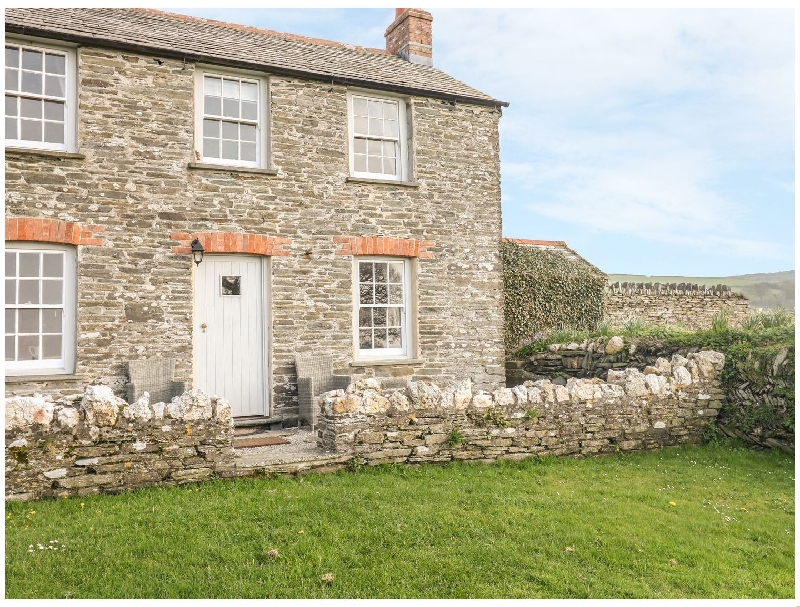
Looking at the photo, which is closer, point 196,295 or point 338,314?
point 196,295

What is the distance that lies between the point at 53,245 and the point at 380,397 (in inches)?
219

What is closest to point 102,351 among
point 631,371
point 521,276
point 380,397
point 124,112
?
point 124,112

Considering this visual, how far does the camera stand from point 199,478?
6.93 metres

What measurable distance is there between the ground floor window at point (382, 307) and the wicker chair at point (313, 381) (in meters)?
0.85

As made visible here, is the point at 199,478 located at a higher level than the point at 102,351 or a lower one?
lower

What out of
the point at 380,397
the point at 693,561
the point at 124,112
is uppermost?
the point at 124,112

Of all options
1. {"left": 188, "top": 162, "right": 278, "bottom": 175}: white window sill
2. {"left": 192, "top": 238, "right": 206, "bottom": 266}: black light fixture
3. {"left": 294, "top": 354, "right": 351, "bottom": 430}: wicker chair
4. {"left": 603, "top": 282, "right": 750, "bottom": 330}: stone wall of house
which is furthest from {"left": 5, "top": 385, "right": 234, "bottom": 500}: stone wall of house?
{"left": 603, "top": 282, "right": 750, "bottom": 330}: stone wall of house

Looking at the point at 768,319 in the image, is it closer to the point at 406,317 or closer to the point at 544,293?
the point at 544,293

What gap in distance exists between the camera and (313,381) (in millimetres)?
10648

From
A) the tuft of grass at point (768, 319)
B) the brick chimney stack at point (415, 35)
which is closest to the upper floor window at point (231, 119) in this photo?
the brick chimney stack at point (415, 35)

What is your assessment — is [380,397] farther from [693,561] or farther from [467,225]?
[467,225]

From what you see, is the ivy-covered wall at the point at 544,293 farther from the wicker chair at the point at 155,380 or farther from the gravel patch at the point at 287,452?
the wicker chair at the point at 155,380

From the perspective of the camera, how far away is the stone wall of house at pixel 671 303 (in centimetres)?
1767
